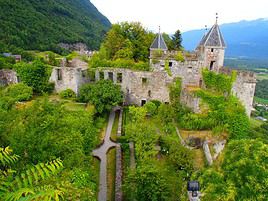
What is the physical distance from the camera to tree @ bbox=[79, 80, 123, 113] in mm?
27555

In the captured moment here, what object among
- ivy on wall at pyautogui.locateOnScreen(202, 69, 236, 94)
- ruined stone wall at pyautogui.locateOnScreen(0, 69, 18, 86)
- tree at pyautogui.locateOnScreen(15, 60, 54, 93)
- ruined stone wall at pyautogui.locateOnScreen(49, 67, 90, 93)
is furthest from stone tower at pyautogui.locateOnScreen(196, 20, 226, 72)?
ruined stone wall at pyautogui.locateOnScreen(0, 69, 18, 86)

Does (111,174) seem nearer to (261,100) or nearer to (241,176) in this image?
(241,176)

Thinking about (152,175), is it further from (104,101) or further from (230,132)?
(104,101)

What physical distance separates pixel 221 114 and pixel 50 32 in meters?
70.3

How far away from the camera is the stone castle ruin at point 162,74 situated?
27.8 metres

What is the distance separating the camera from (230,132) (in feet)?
77.3

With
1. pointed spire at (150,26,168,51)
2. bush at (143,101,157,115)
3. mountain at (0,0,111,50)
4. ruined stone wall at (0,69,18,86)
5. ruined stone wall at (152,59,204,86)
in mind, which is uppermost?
mountain at (0,0,111,50)

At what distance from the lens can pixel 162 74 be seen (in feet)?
98.0

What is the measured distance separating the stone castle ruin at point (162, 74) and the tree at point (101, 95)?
1.87 meters

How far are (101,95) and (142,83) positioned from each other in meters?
5.17

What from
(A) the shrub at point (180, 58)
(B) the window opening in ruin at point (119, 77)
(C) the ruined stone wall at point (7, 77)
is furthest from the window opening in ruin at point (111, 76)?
(C) the ruined stone wall at point (7, 77)

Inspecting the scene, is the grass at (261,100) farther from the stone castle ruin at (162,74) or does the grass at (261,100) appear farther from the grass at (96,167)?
the grass at (96,167)

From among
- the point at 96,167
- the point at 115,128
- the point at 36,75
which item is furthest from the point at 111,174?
the point at 36,75

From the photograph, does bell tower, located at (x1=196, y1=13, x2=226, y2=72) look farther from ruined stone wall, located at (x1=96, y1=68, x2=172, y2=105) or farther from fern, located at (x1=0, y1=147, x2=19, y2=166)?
fern, located at (x1=0, y1=147, x2=19, y2=166)
